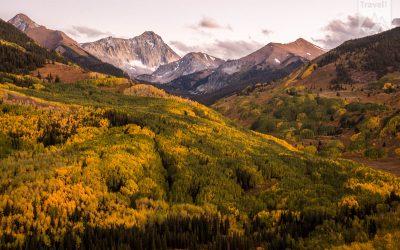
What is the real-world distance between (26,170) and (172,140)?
29.3 m

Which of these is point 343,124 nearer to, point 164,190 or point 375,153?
point 375,153

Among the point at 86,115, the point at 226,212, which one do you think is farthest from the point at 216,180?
the point at 86,115

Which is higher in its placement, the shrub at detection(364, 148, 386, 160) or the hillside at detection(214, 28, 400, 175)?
the hillside at detection(214, 28, 400, 175)

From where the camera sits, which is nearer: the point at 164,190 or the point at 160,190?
the point at 160,190

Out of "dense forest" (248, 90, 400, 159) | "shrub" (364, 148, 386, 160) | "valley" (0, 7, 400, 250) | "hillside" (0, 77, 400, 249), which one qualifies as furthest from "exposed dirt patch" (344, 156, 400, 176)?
"hillside" (0, 77, 400, 249)

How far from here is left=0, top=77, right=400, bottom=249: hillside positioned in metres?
32.2

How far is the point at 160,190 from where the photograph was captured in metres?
46.4

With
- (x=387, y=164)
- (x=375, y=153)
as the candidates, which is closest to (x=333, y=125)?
(x=375, y=153)

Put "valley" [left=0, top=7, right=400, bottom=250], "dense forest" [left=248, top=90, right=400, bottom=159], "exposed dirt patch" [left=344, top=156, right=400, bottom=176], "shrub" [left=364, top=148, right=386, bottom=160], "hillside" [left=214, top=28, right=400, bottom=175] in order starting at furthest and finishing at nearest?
"dense forest" [left=248, top=90, right=400, bottom=159]
"hillside" [left=214, top=28, right=400, bottom=175]
"shrub" [left=364, top=148, right=386, bottom=160]
"exposed dirt patch" [left=344, top=156, right=400, bottom=176]
"valley" [left=0, top=7, right=400, bottom=250]

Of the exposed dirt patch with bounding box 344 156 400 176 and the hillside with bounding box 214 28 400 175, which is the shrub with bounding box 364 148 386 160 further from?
the exposed dirt patch with bounding box 344 156 400 176

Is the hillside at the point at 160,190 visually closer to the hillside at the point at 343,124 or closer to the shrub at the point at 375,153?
the hillside at the point at 343,124

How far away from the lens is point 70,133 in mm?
61375

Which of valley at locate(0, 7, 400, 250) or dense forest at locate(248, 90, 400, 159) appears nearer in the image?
valley at locate(0, 7, 400, 250)

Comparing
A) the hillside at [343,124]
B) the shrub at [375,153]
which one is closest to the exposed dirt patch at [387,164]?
the hillside at [343,124]
